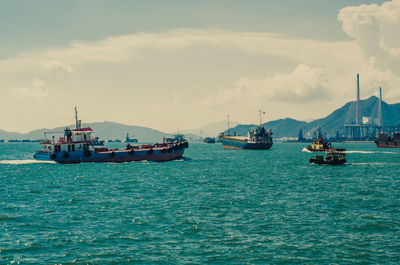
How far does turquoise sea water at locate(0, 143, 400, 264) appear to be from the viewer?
24766 millimetres

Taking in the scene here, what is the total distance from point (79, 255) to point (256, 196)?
24666 millimetres

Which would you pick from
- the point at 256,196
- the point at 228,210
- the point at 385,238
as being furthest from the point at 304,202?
the point at 385,238

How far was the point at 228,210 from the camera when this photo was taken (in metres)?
37.5

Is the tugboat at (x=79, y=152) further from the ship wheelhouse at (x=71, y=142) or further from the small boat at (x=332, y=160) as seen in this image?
the small boat at (x=332, y=160)

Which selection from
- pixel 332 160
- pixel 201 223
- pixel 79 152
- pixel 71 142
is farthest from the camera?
pixel 79 152

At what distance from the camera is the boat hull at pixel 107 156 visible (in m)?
92.2

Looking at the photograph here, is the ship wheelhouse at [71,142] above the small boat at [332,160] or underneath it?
above

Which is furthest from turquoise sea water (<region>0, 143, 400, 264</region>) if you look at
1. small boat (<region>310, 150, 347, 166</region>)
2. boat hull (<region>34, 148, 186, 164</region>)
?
boat hull (<region>34, 148, 186, 164</region>)

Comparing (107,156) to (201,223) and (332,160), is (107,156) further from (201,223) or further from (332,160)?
(201,223)

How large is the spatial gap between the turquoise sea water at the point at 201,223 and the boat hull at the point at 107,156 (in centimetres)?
3524

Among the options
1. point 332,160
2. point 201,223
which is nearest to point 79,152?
point 332,160

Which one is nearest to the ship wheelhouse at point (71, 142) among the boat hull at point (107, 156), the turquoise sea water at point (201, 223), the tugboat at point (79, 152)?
the tugboat at point (79, 152)

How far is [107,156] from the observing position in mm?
94375

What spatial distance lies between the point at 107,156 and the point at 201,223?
64949 mm
